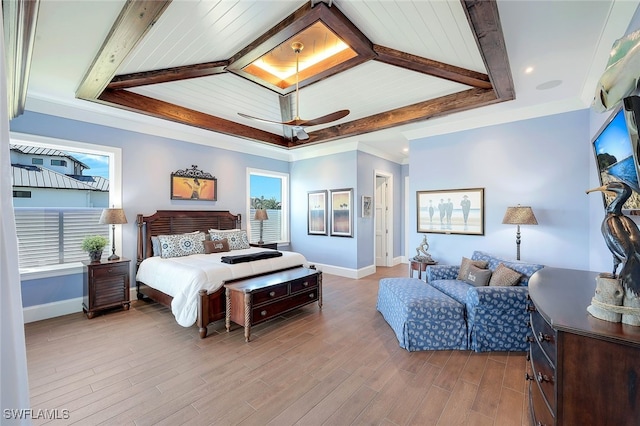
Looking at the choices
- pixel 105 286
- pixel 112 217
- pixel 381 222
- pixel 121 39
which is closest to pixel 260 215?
pixel 112 217

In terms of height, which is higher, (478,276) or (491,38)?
(491,38)

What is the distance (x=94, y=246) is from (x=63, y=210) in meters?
0.74

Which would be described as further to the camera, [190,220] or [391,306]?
[190,220]

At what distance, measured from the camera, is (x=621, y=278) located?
3.87 feet

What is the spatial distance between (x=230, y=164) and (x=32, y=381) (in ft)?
13.9

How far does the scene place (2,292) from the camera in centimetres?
89

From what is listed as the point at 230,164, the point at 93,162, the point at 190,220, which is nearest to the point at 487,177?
the point at 230,164

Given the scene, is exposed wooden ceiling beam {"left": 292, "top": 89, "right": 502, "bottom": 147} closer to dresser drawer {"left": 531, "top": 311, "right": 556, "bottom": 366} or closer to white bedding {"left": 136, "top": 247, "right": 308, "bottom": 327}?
white bedding {"left": 136, "top": 247, "right": 308, "bottom": 327}

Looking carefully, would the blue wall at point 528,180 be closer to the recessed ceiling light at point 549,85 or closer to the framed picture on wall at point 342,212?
the recessed ceiling light at point 549,85

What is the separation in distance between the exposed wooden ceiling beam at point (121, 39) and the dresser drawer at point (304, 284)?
9.81ft

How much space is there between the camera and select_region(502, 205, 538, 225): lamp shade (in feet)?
11.6

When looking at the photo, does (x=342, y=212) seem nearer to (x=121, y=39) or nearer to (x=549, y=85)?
(x=549, y=85)

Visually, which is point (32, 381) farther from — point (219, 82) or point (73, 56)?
point (219, 82)

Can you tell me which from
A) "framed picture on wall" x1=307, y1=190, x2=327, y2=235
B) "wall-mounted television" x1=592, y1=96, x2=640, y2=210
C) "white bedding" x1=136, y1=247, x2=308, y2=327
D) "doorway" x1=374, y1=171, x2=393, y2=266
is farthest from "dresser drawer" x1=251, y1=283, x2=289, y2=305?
"doorway" x1=374, y1=171, x2=393, y2=266
